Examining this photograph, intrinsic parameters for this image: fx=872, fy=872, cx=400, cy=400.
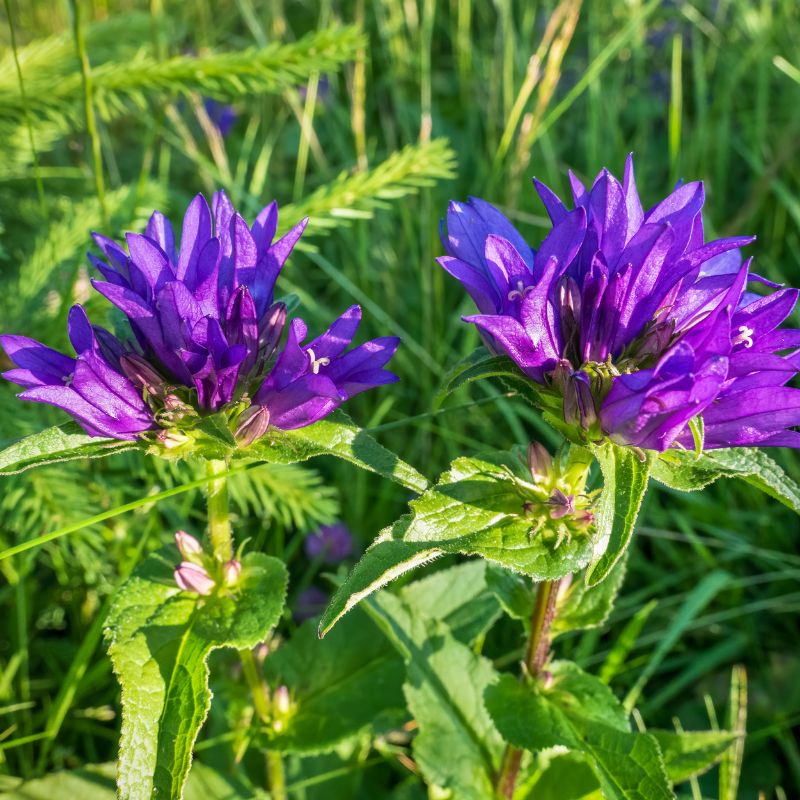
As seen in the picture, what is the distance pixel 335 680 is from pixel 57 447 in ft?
2.48

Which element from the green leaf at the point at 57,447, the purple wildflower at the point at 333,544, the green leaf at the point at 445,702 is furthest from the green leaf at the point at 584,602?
the purple wildflower at the point at 333,544

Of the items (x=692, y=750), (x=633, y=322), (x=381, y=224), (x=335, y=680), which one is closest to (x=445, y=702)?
(x=335, y=680)

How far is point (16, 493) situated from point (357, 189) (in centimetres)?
89

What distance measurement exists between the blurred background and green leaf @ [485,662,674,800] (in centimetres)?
42

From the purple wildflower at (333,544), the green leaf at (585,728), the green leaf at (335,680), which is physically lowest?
the purple wildflower at (333,544)

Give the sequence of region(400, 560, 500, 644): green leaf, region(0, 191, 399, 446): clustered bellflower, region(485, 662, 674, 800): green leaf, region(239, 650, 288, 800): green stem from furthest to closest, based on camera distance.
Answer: region(400, 560, 500, 644): green leaf < region(239, 650, 288, 800): green stem < region(485, 662, 674, 800): green leaf < region(0, 191, 399, 446): clustered bellflower

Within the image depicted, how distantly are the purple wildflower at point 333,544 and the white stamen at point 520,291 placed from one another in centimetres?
131

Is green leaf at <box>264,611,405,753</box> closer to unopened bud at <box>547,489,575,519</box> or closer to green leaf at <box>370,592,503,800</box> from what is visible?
green leaf at <box>370,592,503,800</box>

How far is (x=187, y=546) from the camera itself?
1.32 metres

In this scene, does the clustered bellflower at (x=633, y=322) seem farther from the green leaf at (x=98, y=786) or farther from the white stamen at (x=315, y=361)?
the green leaf at (x=98, y=786)

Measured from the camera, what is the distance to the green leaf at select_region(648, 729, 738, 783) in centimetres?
147

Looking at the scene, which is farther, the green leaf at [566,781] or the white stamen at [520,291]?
the green leaf at [566,781]

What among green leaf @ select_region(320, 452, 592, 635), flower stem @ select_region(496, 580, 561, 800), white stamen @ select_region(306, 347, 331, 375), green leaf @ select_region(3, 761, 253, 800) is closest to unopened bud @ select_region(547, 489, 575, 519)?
green leaf @ select_region(320, 452, 592, 635)

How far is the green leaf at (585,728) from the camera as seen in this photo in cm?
120
